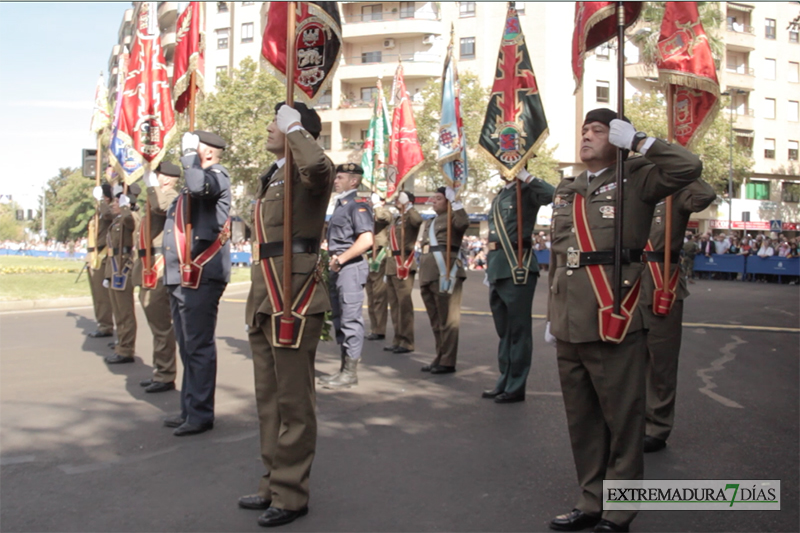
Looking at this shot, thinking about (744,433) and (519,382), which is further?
(519,382)

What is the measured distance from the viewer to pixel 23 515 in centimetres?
394

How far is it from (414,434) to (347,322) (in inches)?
83.3

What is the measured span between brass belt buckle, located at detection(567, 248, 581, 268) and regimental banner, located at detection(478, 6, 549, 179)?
10.8ft

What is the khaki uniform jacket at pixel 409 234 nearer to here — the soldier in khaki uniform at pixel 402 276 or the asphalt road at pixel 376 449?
the soldier in khaki uniform at pixel 402 276

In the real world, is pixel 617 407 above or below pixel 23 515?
above

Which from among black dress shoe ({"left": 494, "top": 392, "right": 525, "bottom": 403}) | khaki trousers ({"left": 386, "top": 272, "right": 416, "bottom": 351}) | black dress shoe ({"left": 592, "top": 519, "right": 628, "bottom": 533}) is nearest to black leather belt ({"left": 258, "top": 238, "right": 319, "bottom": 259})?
black dress shoe ({"left": 592, "top": 519, "right": 628, "bottom": 533})

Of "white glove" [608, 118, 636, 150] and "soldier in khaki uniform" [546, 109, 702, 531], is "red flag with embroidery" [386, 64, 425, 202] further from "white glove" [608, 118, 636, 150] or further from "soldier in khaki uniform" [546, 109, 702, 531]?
"white glove" [608, 118, 636, 150]

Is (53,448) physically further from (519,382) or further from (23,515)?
(519,382)

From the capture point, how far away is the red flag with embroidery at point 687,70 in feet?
20.3

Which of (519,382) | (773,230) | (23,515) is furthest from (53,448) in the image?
(773,230)

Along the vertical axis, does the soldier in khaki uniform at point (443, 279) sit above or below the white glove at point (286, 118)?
below

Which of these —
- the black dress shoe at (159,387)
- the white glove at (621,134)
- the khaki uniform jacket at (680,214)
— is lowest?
the black dress shoe at (159,387)

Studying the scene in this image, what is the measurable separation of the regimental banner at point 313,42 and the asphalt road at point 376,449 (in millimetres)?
2437

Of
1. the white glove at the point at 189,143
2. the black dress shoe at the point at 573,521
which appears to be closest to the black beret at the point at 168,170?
the white glove at the point at 189,143
